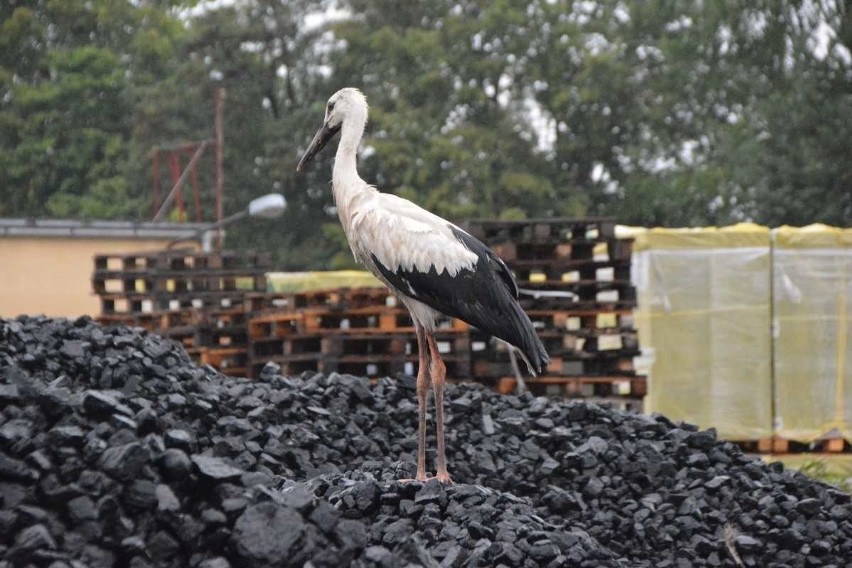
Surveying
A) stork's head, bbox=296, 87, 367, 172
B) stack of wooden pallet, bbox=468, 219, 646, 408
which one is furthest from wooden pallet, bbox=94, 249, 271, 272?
stork's head, bbox=296, 87, 367, 172

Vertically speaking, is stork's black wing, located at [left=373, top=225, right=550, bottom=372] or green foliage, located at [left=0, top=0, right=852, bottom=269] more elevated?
green foliage, located at [left=0, top=0, right=852, bottom=269]

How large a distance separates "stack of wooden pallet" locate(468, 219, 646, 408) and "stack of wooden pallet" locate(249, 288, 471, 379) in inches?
14.9

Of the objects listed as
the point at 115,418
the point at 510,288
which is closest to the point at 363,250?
the point at 510,288

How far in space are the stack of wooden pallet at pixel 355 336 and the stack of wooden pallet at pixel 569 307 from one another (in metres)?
0.38

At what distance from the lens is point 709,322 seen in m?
14.4

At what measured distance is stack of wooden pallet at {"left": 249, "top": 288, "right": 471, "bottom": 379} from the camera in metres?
12.1

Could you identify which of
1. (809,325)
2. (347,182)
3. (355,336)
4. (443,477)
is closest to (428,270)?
(347,182)

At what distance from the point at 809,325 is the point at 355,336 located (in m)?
5.04

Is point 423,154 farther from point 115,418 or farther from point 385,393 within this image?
point 115,418

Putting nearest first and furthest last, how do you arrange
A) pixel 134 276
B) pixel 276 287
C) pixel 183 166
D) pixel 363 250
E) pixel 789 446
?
1. pixel 363 250
2. pixel 789 446
3. pixel 134 276
4. pixel 276 287
5. pixel 183 166

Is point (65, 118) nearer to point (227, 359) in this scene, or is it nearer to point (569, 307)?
point (227, 359)

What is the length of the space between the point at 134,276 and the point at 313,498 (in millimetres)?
12696

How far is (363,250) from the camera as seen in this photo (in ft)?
25.3

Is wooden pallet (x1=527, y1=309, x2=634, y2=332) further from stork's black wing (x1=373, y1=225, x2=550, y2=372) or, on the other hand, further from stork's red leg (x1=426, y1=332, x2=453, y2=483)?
stork's red leg (x1=426, y1=332, x2=453, y2=483)
